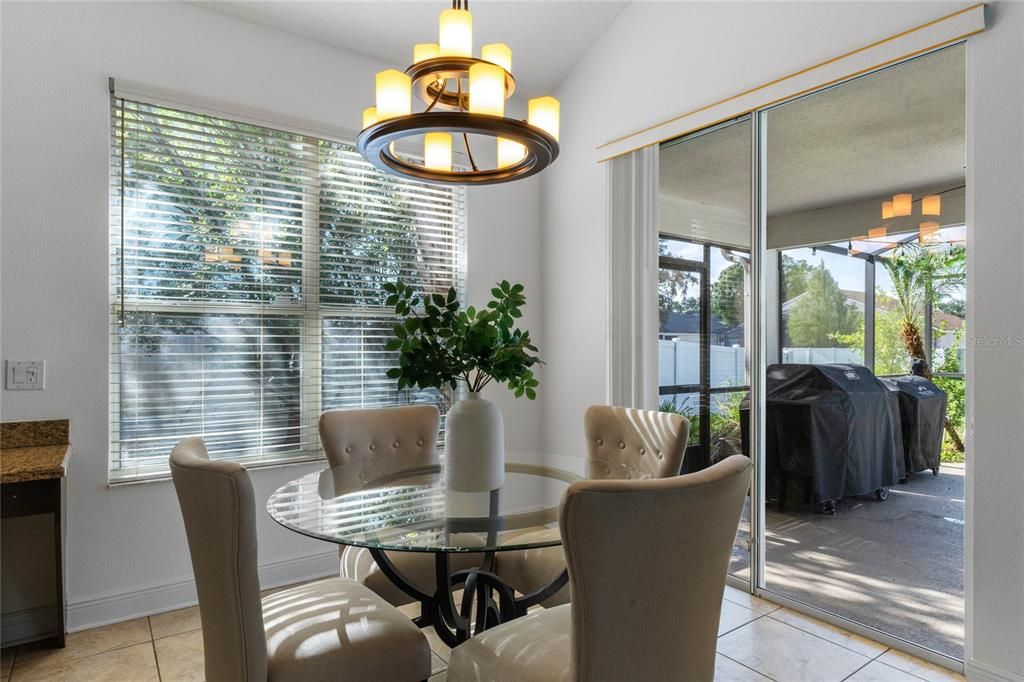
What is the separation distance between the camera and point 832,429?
2.70 m

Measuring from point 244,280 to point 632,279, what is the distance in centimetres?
211

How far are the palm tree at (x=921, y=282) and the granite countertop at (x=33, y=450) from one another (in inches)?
129

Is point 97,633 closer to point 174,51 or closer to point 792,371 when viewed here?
point 174,51

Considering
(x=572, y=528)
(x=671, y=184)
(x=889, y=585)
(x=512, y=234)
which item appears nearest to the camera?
(x=572, y=528)

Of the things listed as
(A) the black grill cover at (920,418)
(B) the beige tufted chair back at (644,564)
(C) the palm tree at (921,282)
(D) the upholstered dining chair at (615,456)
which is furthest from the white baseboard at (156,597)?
(C) the palm tree at (921,282)

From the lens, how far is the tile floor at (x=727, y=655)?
2.22 m

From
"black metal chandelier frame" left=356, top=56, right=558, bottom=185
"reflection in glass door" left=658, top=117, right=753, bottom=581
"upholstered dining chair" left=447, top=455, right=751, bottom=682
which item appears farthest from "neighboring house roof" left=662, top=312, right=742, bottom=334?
"upholstered dining chair" left=447, top=455, right=751, bottom=682

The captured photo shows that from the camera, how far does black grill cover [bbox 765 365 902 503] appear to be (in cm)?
253

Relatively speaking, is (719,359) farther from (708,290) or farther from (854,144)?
(854,144)

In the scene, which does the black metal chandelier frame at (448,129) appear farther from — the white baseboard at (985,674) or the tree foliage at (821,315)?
the white baseboard at (985,674)

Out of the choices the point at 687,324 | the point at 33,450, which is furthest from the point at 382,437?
the point at 687,324

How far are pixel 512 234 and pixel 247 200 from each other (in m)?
1.66

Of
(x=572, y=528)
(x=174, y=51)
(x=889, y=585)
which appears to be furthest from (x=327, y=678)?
(x=174, y=51)

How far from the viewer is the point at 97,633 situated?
260cm
